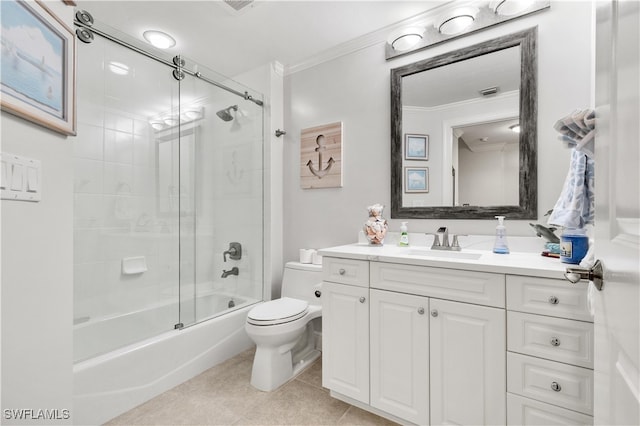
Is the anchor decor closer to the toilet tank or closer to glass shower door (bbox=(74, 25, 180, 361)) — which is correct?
the toilet tank

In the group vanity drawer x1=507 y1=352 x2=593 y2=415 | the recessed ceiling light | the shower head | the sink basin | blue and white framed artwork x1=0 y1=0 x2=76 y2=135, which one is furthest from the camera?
the shower head

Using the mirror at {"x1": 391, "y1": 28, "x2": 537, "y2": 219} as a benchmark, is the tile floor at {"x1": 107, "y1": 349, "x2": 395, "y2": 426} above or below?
below

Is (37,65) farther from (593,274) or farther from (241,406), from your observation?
(241,406)

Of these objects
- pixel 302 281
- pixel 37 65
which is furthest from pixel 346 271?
pixel 37 65

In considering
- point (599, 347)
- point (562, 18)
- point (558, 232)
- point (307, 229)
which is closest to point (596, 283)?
point (599, 347)

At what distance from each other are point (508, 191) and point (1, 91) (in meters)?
2.07

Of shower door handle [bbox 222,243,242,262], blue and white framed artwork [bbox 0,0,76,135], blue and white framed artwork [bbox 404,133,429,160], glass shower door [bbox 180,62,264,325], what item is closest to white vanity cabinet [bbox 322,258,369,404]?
blue and white framed artwork [bbox 404,133,429,160]

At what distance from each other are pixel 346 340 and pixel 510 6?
2016 mm

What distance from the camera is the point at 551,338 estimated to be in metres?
1.07

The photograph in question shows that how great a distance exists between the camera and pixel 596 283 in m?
0.62

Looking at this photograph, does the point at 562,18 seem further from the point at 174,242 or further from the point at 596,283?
the point at 174,242

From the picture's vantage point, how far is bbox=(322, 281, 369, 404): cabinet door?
58.6 inches

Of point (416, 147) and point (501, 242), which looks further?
point (416, 147)

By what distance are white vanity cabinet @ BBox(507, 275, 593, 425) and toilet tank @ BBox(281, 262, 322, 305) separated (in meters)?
1.26
